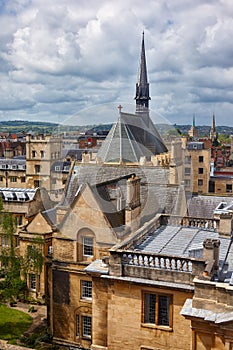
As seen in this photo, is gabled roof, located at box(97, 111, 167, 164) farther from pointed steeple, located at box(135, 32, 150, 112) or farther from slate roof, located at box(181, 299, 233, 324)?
pointed steeple, located at box(135, 32, 150, 112)

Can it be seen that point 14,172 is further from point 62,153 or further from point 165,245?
point 165,245

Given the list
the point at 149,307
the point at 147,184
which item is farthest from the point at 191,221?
the point at 147,184

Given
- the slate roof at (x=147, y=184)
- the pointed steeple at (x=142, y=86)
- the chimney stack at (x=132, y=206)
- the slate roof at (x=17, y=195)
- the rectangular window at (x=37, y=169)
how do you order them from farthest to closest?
the pointed steeple at (x=142, y=86) → the rectangular window at (x=37, y=169) → the slate roof at (x=17, y=195) → the slate roof at (x=147, y=184) → the chimney stack at (x=132, y=206)

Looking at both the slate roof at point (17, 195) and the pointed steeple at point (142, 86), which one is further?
the pointed steeple at point (142, 86)

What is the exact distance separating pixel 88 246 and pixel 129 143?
19.9 m

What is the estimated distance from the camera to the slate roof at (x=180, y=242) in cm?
1773

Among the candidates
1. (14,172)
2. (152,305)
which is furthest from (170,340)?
(14,172)

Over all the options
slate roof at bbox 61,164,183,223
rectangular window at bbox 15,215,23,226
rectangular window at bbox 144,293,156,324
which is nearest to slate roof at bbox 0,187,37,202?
rectangular window at bbox 15,215,23,226

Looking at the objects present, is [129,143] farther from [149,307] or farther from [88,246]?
[149,307]

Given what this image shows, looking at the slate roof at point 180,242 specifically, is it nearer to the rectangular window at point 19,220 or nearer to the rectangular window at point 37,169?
the rectangular window at point 19,220

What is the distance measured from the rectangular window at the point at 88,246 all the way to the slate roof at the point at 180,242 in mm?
5365

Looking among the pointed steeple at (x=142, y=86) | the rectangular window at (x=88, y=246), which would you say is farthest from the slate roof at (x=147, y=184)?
the pointed steeple at (x=142, y=86)

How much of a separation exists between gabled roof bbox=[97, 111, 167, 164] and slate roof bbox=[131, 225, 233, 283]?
19.0 m

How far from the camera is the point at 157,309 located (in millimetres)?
16094
